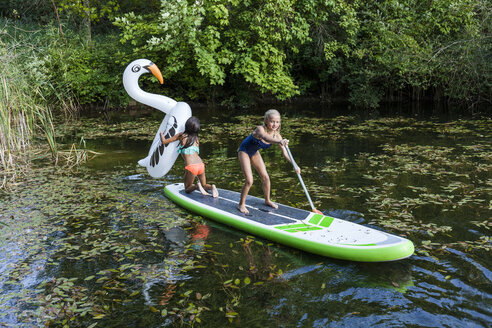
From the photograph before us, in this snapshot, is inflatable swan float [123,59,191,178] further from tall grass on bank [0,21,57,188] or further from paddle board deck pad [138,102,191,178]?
tall grass on bank [0,21,57,188]

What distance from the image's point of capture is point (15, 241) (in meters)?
5.44

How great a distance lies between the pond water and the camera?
12.8ft

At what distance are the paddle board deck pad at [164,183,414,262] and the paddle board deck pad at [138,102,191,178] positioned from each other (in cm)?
61

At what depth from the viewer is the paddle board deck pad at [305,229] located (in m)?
4.64

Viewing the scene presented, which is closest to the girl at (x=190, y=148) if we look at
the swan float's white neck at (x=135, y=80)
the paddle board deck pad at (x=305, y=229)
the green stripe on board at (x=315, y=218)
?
the paddle board deck pad at (x=305, y=229)

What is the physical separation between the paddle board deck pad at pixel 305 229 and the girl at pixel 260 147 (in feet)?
0.83

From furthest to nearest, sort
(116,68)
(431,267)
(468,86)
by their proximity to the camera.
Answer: (116,68) < (468,86) < (431,267)

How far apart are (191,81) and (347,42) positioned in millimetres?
6579

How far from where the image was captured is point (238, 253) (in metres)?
5.13

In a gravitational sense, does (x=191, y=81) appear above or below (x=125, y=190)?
above

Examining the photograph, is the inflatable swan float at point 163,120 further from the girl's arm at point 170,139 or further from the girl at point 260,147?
the girl at point 260,147

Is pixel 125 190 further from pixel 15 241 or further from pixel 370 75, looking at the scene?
pixel 370 75

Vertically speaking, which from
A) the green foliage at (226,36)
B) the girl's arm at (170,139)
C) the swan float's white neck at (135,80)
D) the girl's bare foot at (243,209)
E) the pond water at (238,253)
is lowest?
the pond water at (238,253)

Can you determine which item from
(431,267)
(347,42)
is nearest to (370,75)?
(347,42)
